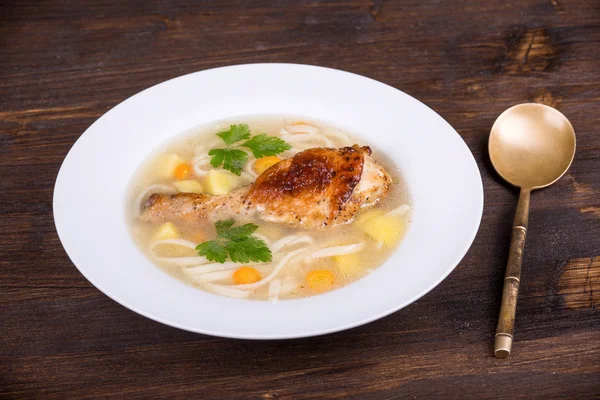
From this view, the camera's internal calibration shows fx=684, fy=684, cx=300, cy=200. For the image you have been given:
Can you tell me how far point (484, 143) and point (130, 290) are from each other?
2.70 meters

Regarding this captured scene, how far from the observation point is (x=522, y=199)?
421cm

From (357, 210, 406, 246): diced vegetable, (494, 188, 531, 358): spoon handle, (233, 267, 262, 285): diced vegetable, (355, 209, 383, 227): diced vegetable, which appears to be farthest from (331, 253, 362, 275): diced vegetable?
(494, 188, 531, 358): spoon handle

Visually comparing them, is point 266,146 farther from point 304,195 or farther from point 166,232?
point 166,232

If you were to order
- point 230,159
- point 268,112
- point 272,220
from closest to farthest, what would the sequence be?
point 272,220 → point 230,159 → point 268,112

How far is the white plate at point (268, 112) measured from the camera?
3170 mm

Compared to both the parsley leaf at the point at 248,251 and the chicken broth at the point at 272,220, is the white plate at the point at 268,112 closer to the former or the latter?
the chicken broth at the point at 272,220

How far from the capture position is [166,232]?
395 centimetres

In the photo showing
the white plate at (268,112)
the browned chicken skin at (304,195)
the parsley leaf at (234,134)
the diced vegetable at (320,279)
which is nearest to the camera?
the white plate at (268,112)

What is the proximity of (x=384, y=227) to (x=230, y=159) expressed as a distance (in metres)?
1.18

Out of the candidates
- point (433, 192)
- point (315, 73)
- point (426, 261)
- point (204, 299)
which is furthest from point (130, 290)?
point (315, 73)

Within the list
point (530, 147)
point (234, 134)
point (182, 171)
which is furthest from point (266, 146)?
point (530, 147)

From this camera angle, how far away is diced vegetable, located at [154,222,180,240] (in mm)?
3936

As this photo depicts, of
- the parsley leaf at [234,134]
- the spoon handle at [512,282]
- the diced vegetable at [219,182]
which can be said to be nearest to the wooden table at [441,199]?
the spoon handle at [512,282]

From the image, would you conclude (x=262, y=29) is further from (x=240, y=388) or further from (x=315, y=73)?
(x=240, y=388)
